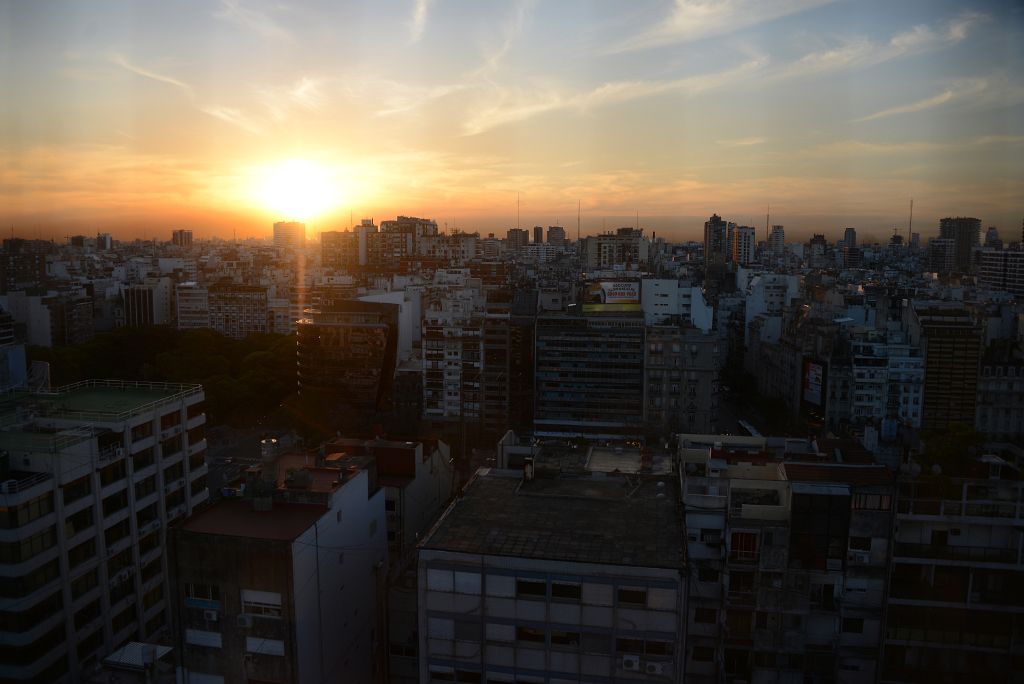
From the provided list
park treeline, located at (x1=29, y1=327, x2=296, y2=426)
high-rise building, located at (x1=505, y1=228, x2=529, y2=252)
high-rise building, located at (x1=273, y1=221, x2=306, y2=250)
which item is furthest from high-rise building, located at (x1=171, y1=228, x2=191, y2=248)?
park treeline, located at (x1=29, y1=327, x2=296, y2=426)

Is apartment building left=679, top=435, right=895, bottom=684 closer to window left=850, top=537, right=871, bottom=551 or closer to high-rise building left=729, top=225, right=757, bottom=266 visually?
window left=850, top=537, right=871, bottom=551

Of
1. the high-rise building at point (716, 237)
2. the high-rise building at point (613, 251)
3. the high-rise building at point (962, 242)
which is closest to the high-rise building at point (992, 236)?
the high-rise building at point (962, 242)

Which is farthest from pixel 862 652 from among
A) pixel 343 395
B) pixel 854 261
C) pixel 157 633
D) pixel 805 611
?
pixel 854 261

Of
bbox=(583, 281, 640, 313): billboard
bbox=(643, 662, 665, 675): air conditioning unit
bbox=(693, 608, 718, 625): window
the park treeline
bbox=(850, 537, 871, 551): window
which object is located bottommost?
the park treeline

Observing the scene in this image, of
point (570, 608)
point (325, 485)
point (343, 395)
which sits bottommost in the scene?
point (343, 395)

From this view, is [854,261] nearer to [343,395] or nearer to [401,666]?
[343,395]

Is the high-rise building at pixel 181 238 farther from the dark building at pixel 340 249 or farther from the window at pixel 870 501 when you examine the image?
the window at pixel 870 501
